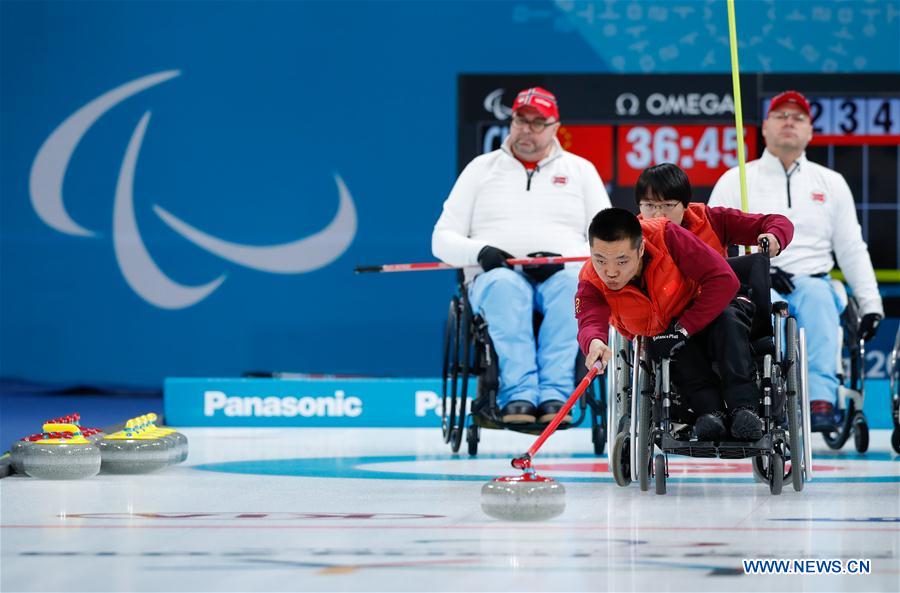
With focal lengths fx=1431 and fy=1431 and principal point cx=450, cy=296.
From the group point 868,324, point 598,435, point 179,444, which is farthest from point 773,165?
point 179,444

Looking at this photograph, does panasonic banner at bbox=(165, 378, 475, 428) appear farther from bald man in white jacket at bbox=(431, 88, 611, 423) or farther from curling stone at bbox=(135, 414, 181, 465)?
curling stone at bbox=(135, 414, 181, 465)

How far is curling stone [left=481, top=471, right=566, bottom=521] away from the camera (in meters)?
2.94

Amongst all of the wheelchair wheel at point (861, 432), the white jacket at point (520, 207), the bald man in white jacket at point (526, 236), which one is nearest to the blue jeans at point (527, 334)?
the bald man in white jacket at point (526, 236)

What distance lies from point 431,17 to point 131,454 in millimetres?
4551

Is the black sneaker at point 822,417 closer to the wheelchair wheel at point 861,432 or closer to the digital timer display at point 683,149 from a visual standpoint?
the wheelchair wheel at point 861,432

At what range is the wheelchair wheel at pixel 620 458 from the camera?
364 centimetres

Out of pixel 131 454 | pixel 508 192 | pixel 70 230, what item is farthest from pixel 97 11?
pixel 131 454

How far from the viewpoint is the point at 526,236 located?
16.3 feet

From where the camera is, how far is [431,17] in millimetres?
8039

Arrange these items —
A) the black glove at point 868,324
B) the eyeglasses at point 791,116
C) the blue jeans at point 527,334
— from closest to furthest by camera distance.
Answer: the blue jeans at point 527,334 < the black glove at point 868,324 < the eyeglasses at point 791,116

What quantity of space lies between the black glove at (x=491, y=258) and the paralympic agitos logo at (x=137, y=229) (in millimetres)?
3455

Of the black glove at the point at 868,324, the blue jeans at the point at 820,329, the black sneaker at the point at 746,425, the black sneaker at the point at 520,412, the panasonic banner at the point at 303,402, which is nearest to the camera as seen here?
the black sneaker at the point at 746,425

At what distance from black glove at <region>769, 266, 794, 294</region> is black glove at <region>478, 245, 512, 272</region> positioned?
1.06 metres

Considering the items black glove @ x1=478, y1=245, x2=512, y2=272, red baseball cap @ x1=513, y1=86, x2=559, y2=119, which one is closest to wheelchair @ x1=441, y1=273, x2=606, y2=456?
black glove @ x1=478, y1=245, x2=512, y2=272
